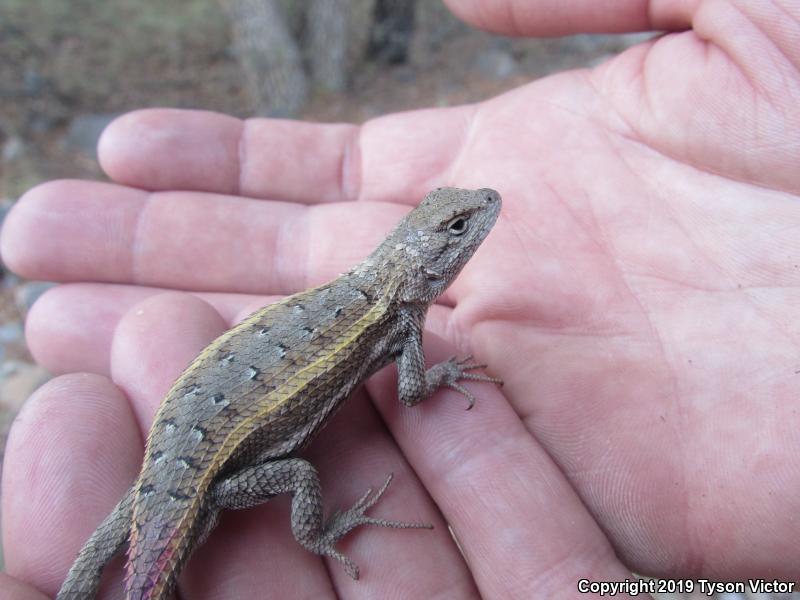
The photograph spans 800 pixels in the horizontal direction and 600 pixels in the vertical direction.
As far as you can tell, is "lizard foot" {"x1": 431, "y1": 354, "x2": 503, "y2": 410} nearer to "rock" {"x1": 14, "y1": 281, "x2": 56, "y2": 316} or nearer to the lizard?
the lizard

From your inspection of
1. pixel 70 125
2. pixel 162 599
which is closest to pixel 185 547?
pixel 162 599

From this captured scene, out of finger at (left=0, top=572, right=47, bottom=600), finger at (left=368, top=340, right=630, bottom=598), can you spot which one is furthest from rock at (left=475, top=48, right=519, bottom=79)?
finger at (left=0, top=572, right=47, bottom=600)

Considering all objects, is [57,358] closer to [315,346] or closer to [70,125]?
[315,346]

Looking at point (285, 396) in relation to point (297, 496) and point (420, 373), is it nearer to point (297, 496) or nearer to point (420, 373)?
point (297, 496)

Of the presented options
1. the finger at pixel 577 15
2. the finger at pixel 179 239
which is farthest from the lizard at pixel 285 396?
the finger at pixel 577 15

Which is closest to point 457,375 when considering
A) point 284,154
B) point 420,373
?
point 420,373
